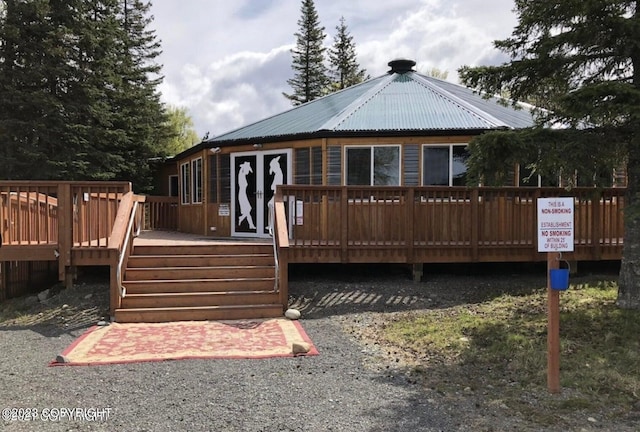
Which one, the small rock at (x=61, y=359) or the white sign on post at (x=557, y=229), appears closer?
the white sign on post at (x=557, y=229)

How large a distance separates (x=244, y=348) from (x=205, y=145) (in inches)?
325

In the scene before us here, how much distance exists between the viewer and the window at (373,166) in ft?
34.6

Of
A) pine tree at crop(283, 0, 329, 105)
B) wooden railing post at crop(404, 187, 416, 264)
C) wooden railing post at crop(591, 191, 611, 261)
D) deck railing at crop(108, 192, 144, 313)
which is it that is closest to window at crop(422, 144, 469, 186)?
wooden railing post at crop(404, 187, 416, 264)

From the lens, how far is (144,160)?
22.3 metres

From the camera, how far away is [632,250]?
21.4 feet

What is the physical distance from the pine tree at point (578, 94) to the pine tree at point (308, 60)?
33077mm

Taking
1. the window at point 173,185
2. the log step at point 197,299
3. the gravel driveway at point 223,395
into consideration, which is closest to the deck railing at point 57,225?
the log step at point 197,299

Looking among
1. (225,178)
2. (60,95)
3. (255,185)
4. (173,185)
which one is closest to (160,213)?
(173,185)

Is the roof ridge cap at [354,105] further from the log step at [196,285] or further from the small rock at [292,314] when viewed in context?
the small rock at [292,314]

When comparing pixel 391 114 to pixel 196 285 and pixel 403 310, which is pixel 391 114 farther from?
pixel 196 285

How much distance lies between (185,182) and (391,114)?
721 centimetres

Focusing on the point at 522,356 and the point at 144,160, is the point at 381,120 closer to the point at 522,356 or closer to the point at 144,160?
the point at 522,356

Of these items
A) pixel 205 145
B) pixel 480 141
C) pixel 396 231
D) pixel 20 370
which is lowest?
pixel 20 370

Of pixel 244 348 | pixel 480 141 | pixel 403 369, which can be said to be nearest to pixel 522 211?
pixel 480 141
